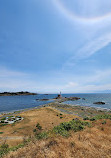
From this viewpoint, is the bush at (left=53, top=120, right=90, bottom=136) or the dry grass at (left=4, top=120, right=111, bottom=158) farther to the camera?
the bush at (left=53, top=120, right=90, bottom=136)

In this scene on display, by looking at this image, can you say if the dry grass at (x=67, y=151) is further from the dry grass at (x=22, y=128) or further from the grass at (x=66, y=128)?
the dry grass at (x=22, y=128)

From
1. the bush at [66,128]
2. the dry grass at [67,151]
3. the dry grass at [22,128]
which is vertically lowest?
the dry grass at [22,128]

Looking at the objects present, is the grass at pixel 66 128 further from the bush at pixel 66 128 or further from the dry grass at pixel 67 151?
the dry grass at pixel 67 151

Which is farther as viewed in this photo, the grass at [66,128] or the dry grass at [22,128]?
the dry grass at [22,128]

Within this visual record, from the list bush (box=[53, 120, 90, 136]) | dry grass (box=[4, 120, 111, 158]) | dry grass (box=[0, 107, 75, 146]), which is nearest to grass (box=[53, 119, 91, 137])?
bush (box=[53, 120, 90, 136])

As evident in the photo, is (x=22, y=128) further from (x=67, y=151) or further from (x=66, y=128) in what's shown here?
(x=67, y=151)

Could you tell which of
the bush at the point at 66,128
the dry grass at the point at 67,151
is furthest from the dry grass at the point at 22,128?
the dry grass at the point at 67,151

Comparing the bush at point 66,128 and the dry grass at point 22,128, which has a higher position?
the bush at point 66,128

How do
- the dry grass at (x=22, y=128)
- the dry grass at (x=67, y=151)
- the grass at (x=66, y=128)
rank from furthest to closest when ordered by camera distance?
the dry grass at (x=22, y=128)
the grass at (x=66, y=128)
the dry grass at (x=67, y=151)

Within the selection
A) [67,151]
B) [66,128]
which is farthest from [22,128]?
[67,151]

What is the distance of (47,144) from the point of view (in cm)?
656

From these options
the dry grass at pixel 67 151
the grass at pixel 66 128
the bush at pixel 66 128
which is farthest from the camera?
the bush at pixel 66 128

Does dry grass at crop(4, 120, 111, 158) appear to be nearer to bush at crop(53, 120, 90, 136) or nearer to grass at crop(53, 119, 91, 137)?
grass at crop(53, 119, 91, 137)

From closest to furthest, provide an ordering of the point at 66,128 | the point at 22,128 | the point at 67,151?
1. the point at 67,151
2. the point at 66,128
3. the point at 22,128
